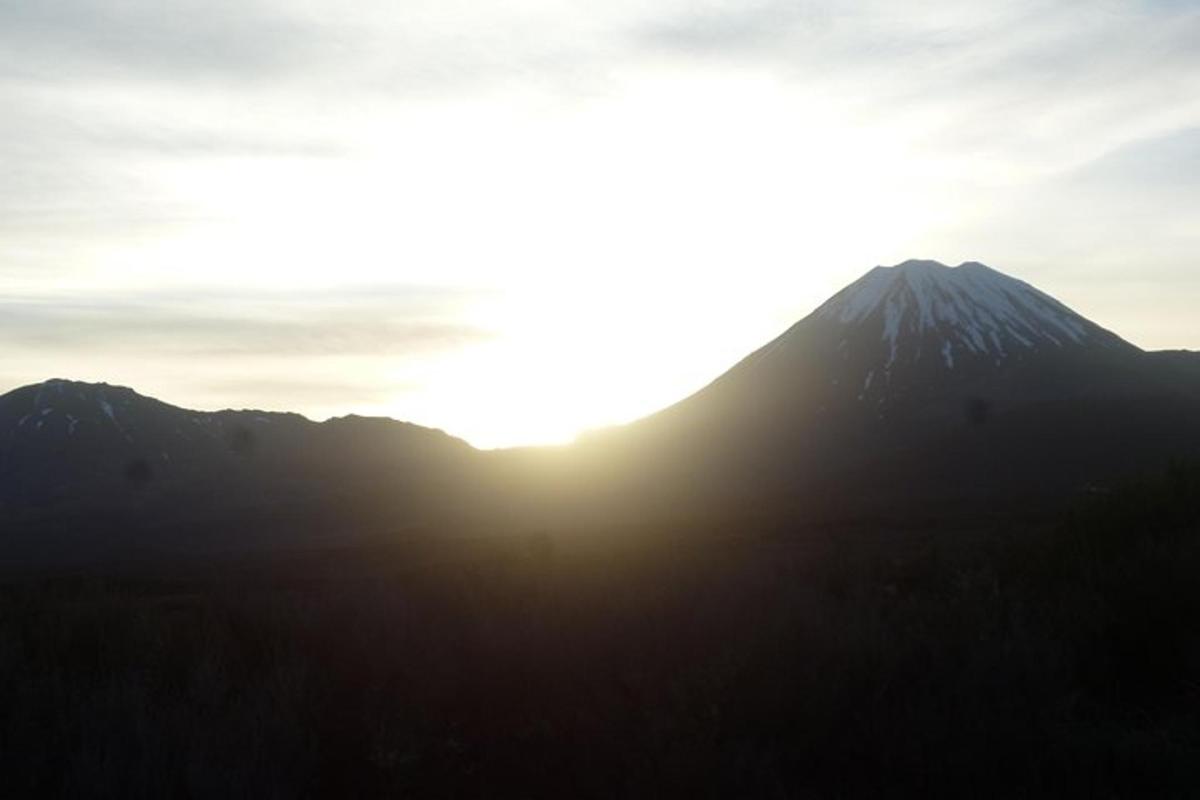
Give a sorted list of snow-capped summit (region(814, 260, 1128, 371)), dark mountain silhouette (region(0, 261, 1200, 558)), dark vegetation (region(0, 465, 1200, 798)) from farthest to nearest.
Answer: snow-capped summit (region(814, 260, 1128, 371)), dark mountain silhouette (region(0, 261, 1200, 558)), dark vegetation (region(0, 465, 1200, 798))

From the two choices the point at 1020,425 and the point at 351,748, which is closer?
the point at 351,748

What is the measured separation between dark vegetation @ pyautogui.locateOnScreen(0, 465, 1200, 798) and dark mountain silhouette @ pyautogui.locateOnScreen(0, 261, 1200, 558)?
45936 millimetres

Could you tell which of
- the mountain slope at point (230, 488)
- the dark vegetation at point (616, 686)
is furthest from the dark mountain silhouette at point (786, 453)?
the dark vegetation at point (616, 686)

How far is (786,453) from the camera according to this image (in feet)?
424

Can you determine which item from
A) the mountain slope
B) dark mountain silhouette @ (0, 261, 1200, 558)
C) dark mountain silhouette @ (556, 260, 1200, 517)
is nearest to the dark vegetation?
dark mountain silhouette @ (0, 261, 1200, 558)

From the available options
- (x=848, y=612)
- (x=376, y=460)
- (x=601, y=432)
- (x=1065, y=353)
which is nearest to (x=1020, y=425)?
(x=1065, y=353)

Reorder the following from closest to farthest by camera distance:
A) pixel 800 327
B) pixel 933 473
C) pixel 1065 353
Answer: pixel 933 473
pixel 1065 353
pixel 800 327

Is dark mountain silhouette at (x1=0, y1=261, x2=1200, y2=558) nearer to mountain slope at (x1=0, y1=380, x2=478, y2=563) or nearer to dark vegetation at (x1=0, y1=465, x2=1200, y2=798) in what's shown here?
mountain slope at (x1=0, y1=380, x2=478, y2=563)

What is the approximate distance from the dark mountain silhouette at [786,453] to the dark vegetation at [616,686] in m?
45.9

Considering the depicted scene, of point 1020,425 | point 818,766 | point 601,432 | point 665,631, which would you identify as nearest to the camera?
point 818,766

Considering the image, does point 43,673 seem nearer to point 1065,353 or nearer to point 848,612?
point 848,612

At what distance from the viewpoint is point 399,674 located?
9352 millimetres

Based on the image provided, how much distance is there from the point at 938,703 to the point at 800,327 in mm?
169211

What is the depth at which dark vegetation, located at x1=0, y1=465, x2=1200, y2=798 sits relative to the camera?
7180 millimetres
